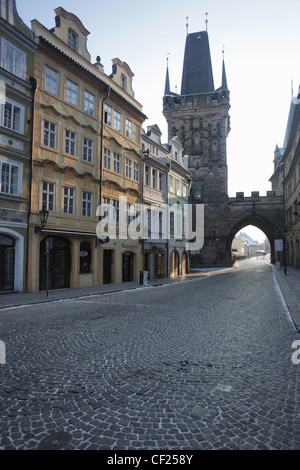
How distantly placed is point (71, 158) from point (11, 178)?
426 centimetres

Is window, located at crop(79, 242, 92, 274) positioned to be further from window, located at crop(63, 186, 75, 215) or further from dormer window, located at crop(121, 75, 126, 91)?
dormer window, located at crop(121, 75, 126, 91)

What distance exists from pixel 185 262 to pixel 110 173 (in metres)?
16.5

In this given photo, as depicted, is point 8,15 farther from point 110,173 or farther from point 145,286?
point 145,286

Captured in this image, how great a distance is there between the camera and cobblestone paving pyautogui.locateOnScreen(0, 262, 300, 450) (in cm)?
320

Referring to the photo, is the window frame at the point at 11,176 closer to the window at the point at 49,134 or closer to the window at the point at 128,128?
the window at the point at 49,134

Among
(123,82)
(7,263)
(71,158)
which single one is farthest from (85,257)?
(123,82)

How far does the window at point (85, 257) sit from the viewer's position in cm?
1969

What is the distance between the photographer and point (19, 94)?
52.2 feet

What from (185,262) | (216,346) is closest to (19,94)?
(216,346)

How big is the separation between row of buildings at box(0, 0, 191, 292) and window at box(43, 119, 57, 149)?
0.05 metres
